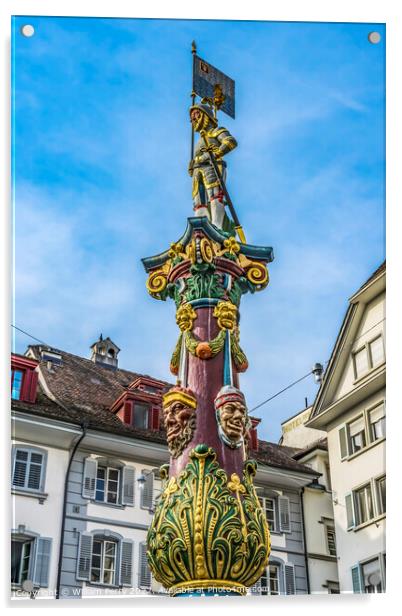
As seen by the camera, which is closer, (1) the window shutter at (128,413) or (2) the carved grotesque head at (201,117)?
(2) the carved grotesque head at (201,117)

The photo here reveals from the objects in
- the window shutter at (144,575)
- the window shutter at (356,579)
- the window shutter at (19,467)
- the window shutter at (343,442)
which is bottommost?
the window shutter at (356,579)

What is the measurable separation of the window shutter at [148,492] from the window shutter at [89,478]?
0.36 metres

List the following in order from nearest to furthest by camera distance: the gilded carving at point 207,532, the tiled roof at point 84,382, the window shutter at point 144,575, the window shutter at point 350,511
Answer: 1. the gilded carving at point 207,532
2. the window shutter at point 350,511
3. the window shutter at point 144,575
4. the tiled roof at point 84,382

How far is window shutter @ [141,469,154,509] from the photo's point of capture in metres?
6.29

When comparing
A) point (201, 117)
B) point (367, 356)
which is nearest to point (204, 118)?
point (201, 117)

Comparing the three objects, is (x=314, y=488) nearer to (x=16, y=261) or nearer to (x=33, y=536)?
(x=33, y=536)

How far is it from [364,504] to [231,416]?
1.10 m

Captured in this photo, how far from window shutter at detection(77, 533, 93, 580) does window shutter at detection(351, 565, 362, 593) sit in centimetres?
170

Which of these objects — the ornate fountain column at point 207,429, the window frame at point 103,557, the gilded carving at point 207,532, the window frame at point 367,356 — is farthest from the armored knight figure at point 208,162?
the window frame at point 103,557

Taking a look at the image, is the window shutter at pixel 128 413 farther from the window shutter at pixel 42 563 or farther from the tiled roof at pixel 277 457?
the window shutter at pixel 42 563

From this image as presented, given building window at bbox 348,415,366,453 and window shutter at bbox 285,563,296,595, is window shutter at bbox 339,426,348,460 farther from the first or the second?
window shutter at bbox 285,563,296,595

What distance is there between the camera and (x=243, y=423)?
4.87m

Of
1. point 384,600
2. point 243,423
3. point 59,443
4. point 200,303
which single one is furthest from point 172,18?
point 384,600

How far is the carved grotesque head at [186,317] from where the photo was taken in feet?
17.4
